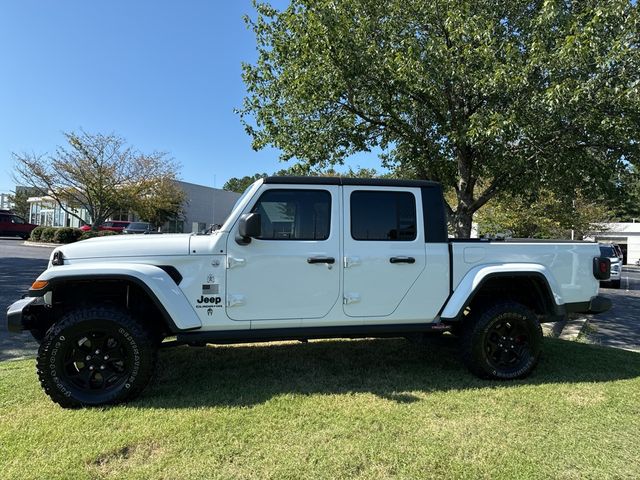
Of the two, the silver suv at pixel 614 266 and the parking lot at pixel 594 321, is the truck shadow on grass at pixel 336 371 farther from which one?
the silver suv at pixel 614 266

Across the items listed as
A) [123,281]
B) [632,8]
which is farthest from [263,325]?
[632,8]

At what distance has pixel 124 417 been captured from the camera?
3768 mm

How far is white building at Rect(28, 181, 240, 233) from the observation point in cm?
4169

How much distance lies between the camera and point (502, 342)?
494 cm

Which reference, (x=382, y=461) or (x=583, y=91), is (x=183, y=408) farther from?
(x=583, y=91)

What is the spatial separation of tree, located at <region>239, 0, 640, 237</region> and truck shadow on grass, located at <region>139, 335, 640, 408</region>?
3213 mm

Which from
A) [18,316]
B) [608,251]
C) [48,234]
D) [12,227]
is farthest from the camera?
[12,227]

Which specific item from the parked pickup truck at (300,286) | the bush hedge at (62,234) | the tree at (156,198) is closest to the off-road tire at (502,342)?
the parked pickup truck at (300,286)

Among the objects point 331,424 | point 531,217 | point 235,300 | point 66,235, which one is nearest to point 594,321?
point 331,424

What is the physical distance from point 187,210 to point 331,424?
42198 mm

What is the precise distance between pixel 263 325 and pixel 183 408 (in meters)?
0.95

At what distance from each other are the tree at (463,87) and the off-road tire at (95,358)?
5.28 m

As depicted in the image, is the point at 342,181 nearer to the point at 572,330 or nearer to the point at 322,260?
the point at 322,260

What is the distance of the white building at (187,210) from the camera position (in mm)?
41688
